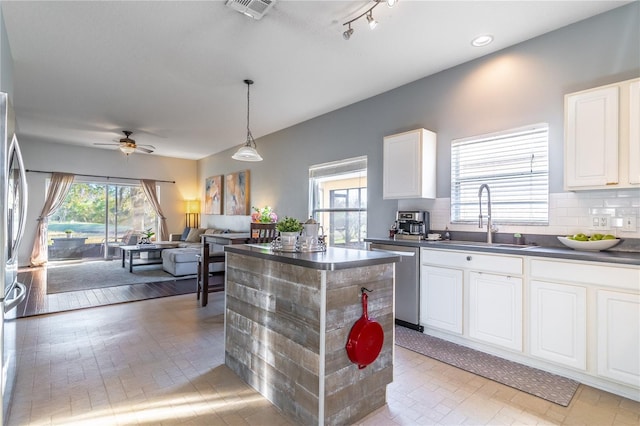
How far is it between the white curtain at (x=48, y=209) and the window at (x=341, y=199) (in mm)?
6468

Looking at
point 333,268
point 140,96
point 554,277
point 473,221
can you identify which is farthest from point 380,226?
point 140,96

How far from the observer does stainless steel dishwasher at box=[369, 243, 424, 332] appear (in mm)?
3348

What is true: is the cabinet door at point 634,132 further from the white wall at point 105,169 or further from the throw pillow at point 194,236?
the white wall at point 105,169

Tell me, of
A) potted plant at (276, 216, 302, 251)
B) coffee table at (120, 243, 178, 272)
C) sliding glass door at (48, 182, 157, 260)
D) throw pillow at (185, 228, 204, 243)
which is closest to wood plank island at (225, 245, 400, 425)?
potted plant at (276, 216, 302, 251)

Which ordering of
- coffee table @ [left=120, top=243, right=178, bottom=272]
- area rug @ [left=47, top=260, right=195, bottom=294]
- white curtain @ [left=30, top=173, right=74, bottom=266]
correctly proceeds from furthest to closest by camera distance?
white curtain @ [left=30, top=173, right=74, bottom=266], coffee table @ [left=120, top=243, right=178, bottom=272], area rug @ [left=47, top=260, right=195, bottom=294]

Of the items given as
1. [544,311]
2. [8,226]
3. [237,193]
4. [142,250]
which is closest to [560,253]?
[544,311]

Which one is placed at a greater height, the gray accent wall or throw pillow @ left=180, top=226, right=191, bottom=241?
the gray accent wall

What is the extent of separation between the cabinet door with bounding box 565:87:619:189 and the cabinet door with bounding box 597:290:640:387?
90 cm

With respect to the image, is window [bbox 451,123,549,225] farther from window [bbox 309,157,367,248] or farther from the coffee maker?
window [bbox 309,157,367,248]

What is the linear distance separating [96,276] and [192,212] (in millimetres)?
3826

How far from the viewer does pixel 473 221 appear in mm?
3502

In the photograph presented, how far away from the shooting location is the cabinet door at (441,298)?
9.89 feet

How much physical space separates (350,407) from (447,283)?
166 cm

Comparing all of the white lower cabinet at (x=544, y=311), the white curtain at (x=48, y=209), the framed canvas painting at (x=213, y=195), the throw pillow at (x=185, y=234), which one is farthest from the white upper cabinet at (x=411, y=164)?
the white curtain at (x=48, y=209)
